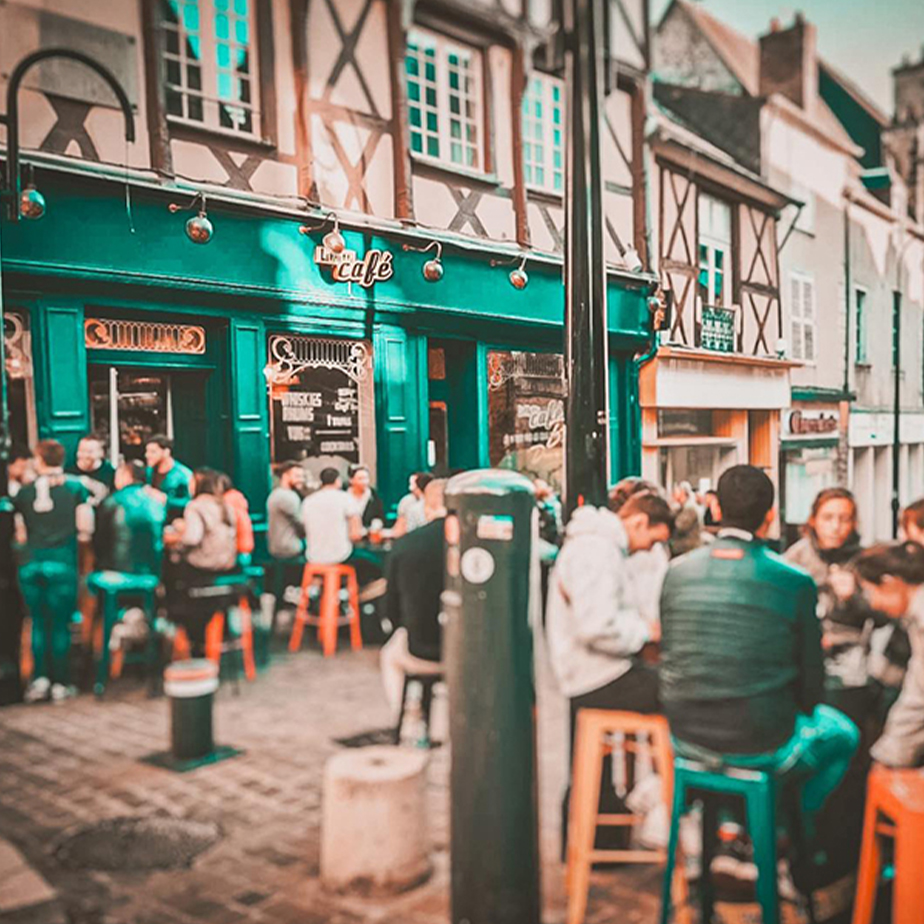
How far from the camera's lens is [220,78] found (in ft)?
7.53

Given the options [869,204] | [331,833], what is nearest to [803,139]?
[869,204]

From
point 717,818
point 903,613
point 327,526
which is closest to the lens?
point 903,613

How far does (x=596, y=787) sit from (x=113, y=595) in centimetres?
135

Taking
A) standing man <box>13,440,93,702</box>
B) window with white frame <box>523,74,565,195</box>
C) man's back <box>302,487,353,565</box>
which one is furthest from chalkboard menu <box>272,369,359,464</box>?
window with white frame <box>523,74,565,195</box>

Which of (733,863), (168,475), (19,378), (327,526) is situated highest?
(19,378)

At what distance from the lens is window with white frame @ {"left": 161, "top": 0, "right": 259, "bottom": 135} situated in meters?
2.27

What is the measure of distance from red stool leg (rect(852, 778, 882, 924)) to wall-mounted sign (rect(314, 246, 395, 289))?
174cm

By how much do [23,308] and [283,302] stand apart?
609mm

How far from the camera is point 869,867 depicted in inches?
86.9

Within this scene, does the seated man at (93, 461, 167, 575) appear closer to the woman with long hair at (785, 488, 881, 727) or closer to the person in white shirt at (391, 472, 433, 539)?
the person in white shirt at (391, 472, 433, 539)

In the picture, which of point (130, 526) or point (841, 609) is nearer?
point (841, 609)

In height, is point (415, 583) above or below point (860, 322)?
below

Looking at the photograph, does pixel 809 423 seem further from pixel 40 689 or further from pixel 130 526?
pixel 40 689

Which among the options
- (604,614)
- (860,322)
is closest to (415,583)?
(604,614)
